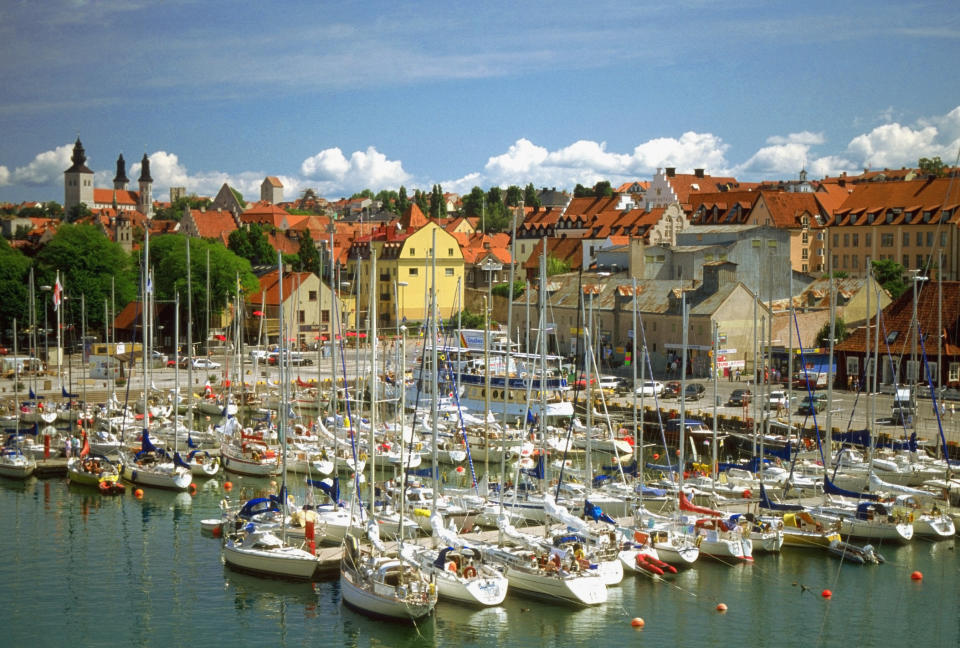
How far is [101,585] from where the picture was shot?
29.3m

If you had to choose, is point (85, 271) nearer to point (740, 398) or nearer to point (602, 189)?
point (740, 398)

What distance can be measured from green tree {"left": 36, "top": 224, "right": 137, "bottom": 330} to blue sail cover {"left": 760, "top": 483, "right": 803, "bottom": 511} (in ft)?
185

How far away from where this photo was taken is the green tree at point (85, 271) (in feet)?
256

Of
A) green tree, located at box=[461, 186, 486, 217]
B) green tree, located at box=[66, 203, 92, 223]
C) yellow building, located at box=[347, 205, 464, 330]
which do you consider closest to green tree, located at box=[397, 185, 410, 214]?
green tree, located at box=[461, 186, 486, 217]

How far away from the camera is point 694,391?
54.4 metres

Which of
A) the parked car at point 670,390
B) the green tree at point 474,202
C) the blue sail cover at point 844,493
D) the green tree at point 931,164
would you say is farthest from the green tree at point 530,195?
the blue sail cover at point 844,493

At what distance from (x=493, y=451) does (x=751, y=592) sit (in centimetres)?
1578

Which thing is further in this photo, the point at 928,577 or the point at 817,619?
the point at 928,577

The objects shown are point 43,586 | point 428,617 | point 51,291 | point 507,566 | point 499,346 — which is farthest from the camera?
point 51,291

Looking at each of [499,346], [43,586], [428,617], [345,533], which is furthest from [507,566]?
[499,346]

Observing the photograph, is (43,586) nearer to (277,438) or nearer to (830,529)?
(277,438)

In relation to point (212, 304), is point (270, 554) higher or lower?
lower

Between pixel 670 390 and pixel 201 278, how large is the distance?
3620 cm

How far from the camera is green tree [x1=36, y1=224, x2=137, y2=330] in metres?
78.1
